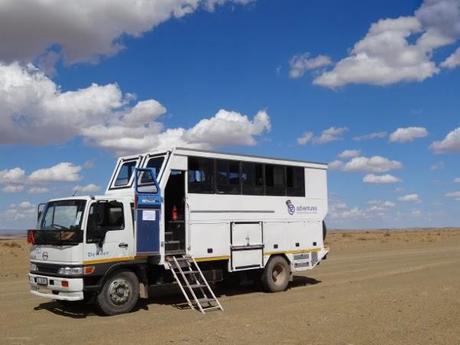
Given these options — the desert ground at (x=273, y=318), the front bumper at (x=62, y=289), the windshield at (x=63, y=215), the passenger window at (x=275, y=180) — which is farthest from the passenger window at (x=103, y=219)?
the passenger window at (x=275, y=180)

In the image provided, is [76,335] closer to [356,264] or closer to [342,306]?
[342,306]

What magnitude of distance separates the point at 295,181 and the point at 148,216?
19.0ft

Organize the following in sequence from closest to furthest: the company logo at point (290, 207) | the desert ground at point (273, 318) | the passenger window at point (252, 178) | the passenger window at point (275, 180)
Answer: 1. the desert ground at point (273, 318)
2. the passenger window at point (252, 178)
3. the passenger window at point (275, 180)
4. the company logo at point (290, 207)

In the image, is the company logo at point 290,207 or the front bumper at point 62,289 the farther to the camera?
the company logo at point 290,207

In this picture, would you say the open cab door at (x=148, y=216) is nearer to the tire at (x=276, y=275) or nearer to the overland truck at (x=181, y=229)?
the overland truck at (x=181, y=229)

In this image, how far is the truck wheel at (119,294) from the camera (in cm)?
1312

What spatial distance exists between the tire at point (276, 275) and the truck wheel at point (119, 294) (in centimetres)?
456

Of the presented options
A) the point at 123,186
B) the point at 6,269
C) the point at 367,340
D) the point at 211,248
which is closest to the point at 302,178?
the point at 211,248

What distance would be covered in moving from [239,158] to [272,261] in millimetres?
3275

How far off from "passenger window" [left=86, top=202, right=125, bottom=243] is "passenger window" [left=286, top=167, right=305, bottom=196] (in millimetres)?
5944

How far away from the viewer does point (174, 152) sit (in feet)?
47.6

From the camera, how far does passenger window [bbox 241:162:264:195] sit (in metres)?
16.3

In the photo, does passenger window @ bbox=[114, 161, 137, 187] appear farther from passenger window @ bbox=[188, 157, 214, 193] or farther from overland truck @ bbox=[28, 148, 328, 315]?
passenger window @ bbox=[188, 157, 214, 193]

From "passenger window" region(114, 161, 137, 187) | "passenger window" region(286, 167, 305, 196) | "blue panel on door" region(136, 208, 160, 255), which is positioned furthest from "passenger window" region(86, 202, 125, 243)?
"passenger window" region(286, 167, 305, 196)
